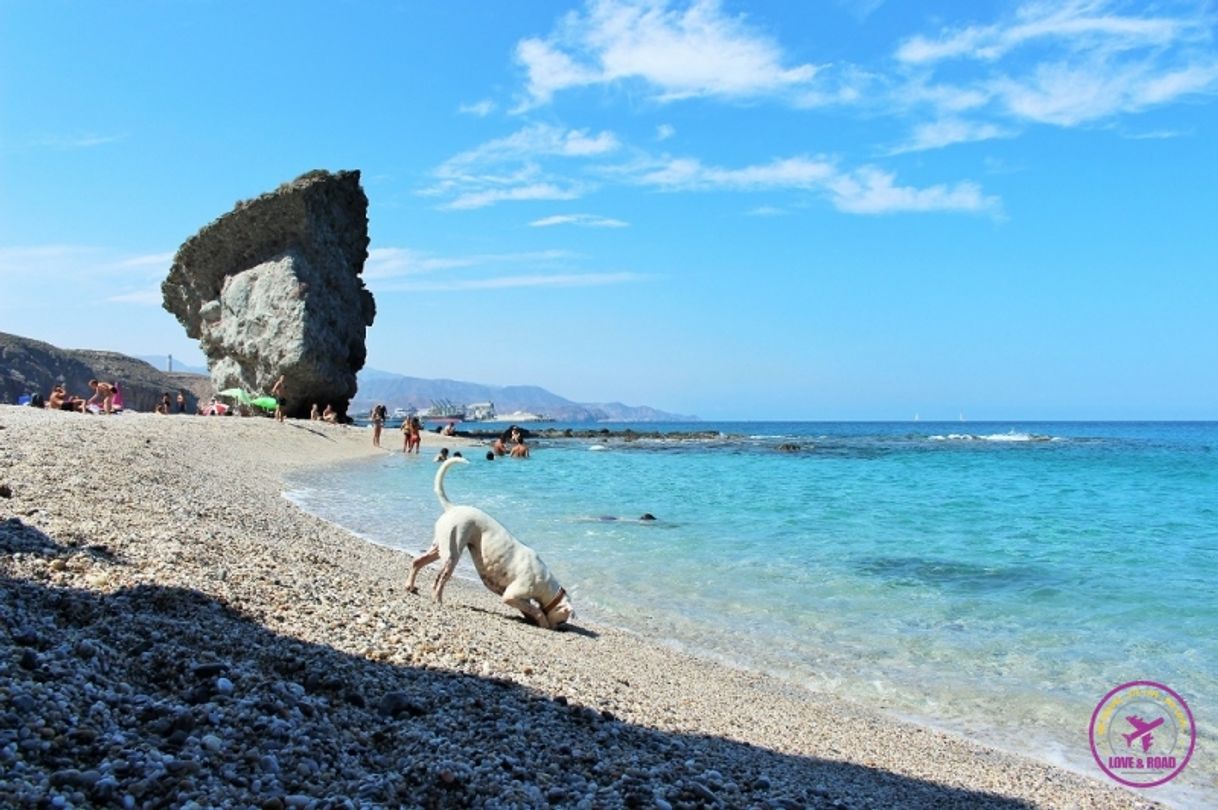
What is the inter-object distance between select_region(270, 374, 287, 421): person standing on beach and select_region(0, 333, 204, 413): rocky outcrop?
18914 millimetres

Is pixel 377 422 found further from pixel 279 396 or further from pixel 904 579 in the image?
pixel 904 579

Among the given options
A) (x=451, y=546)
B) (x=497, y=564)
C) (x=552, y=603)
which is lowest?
(x=552, y=603)

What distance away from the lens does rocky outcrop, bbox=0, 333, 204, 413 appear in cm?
6239

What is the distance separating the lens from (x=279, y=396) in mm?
40969

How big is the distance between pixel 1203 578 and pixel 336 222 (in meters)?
46.6

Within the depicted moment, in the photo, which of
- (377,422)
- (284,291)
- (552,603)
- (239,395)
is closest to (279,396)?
(239,395)

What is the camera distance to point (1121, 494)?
1056 inches

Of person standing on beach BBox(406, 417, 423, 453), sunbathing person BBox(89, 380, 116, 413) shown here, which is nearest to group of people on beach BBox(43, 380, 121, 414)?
sunbathing person BBox(89, 380, 116, 413)

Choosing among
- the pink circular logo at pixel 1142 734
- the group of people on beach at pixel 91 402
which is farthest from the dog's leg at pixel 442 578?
the group of people on beach at pixel 91 402

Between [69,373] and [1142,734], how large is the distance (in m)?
80.6

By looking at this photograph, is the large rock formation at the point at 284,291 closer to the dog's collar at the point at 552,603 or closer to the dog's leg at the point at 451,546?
the dog's leg at the point at 451,546

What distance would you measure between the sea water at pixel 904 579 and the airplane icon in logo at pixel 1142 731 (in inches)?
12.8

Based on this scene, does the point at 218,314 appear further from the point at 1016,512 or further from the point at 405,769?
the point at 405,769

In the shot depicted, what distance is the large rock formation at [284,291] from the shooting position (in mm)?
44750
